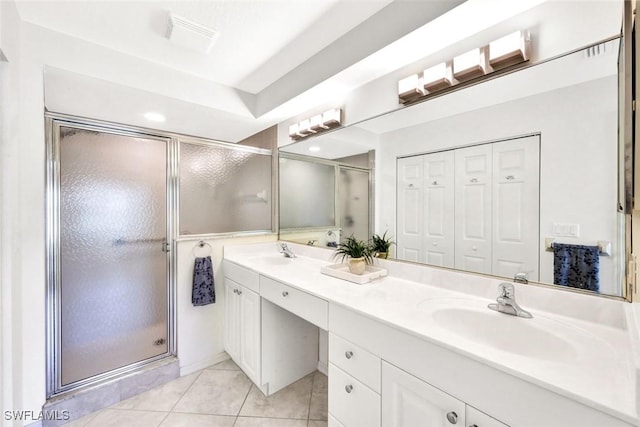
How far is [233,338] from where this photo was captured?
2.09 m

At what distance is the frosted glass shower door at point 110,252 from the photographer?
1685mm

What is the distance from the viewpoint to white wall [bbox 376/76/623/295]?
3.06 feet

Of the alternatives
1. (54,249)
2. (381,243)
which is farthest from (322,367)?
(54,249)

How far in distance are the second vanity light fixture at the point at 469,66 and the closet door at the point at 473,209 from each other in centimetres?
34

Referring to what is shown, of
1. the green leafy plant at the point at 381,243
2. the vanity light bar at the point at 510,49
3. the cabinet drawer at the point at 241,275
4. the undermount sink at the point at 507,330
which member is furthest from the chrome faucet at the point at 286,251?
the vanity light bar at the point at 510,49

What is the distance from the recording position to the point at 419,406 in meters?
0.91

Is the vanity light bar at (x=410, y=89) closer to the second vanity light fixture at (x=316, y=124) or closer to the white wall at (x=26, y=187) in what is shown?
the second vanity light fixture at (x=316, y=124)

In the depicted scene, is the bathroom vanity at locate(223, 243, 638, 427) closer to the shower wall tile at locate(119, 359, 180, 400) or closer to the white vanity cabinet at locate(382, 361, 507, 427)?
the white vanity cabinet at locate(382, 361, 507, 427)

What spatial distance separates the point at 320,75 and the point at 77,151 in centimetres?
165

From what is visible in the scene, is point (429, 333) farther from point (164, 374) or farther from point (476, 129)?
point (164, 374)

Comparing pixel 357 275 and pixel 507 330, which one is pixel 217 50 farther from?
pixel 507 330

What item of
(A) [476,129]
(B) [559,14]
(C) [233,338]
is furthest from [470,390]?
(C) [233,338]

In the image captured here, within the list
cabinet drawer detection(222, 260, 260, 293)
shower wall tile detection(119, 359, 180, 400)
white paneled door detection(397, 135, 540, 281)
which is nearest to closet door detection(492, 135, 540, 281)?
white paneled door detection(397, 135, 540, 281)

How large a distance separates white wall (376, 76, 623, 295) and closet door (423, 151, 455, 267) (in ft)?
0.74
